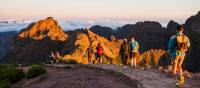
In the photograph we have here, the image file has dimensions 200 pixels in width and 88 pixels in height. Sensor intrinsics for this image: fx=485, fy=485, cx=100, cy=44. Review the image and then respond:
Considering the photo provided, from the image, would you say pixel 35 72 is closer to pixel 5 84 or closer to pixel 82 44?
pixel 5 84

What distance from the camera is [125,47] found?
27625 millimetres

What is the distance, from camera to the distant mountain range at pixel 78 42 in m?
112

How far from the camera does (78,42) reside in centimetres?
11169

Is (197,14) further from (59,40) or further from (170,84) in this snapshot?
(170,84)

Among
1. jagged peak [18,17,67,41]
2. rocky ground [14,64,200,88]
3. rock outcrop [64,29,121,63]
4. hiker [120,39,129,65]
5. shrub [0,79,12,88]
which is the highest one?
jagged peak [18,17,67,41]

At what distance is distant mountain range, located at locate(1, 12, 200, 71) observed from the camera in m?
112

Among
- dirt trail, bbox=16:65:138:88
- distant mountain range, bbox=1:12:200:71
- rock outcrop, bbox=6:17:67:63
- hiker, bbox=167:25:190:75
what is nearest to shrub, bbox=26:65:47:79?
dirt trail, bbox=16:65:138:88

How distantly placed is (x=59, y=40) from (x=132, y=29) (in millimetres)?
45271

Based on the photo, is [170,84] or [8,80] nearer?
A: [170,84]

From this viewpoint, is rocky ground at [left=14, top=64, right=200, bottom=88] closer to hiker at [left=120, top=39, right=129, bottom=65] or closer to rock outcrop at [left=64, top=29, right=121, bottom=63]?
hiker at [left=120, top=39, right=129, bottom=65]

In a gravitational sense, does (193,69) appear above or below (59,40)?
below

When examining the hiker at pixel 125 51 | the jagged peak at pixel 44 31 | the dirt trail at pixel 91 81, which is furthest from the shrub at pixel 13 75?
the jagged peak at pixel 44 31

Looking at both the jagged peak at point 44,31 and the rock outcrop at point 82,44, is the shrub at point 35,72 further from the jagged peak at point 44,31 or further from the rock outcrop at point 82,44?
the jagged peak at point 44,31

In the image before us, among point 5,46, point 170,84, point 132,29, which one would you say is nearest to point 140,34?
point 132,29
